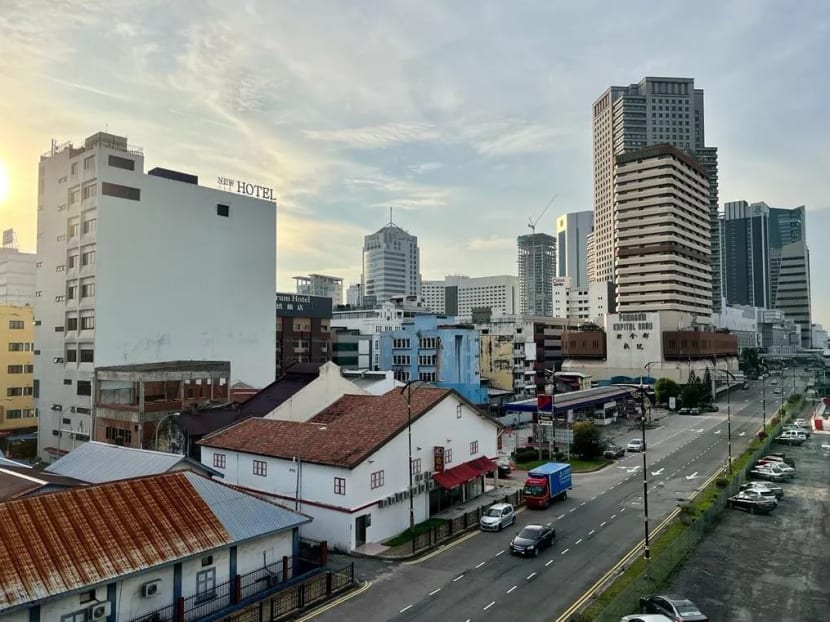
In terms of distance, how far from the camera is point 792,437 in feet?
242

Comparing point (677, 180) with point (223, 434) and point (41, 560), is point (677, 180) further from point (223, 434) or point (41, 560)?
point (41, 560)

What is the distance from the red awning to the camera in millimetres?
41969

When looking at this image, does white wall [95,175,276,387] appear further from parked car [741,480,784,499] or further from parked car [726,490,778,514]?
parked car [741,480,784,499]

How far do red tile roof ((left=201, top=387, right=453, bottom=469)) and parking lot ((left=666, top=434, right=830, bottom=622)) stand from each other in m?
18.8

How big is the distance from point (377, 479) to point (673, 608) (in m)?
18.3

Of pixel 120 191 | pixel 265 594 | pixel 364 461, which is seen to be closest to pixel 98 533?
pixel 265 594

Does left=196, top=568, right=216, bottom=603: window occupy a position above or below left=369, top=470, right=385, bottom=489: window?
below

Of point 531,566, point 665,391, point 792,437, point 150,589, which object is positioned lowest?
point 792,437

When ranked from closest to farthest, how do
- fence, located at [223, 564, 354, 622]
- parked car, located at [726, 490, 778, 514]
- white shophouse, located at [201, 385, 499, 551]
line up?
fence, located at [223, 564, 354, 622] → white shophouse, located at [201, 385, 499, 551] → parked car, located at [726, 490, 778, 514]

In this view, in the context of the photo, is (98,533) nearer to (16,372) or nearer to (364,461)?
(364,461)

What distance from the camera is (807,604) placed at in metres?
27.3

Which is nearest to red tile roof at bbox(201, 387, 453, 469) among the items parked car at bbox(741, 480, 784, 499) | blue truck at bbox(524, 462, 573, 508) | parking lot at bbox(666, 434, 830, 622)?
blue truck at bbox(524, 462, 573, 508)

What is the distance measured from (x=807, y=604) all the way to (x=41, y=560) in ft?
110

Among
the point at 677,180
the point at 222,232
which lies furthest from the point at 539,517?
the point at 677,180
